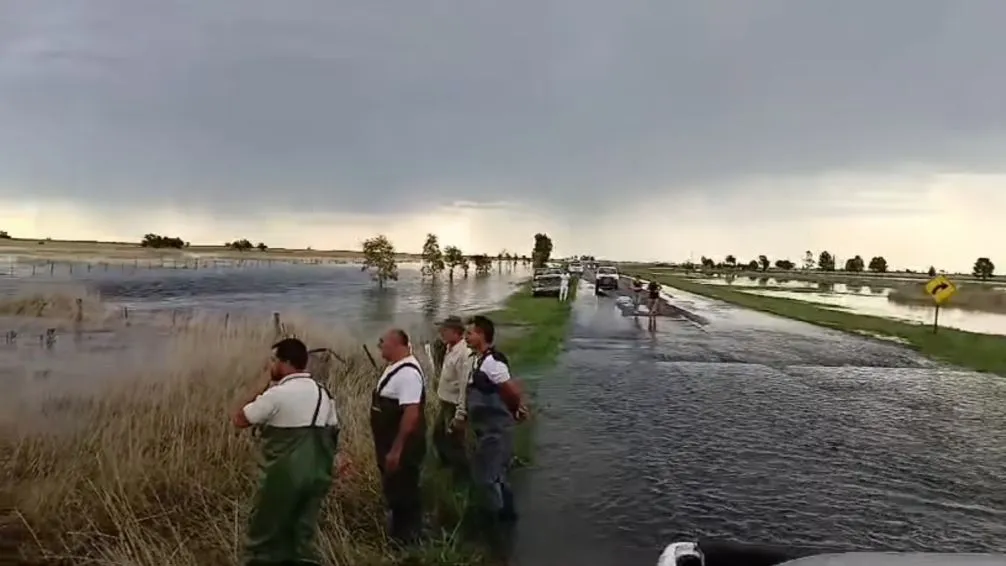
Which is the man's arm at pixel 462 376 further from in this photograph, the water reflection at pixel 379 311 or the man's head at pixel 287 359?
the water reflection at pixel 379 311

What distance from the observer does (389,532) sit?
671 centimetres

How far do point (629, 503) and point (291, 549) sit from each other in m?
4.32

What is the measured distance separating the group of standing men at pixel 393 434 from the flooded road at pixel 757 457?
3.24 ft

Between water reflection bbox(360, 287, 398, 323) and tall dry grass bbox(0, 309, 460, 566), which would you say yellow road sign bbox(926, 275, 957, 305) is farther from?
tall dry grass bbox(0, 309, 460, 566)

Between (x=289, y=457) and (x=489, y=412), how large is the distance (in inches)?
88.8

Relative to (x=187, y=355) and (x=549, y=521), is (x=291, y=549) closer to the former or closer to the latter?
(x=549, y=521)

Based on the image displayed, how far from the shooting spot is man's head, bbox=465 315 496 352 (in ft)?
22.4

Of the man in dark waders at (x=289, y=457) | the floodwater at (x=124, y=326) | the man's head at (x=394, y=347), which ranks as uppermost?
the man's head at (x=394, y=347)

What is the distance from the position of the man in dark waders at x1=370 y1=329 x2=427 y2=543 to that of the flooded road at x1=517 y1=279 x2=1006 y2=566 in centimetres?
111

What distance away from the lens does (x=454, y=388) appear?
7512 millimetres

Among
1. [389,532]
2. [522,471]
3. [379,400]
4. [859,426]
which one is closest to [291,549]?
[379,400]

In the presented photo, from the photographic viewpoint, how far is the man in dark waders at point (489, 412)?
22.1ft

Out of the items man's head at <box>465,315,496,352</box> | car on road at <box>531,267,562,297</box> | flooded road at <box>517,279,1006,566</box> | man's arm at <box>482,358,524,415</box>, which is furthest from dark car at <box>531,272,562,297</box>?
man's arm at <box>482,358,524,415</box>

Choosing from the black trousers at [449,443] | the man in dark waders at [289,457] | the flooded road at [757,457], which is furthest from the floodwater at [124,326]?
the man in dark waders at [289,457]
